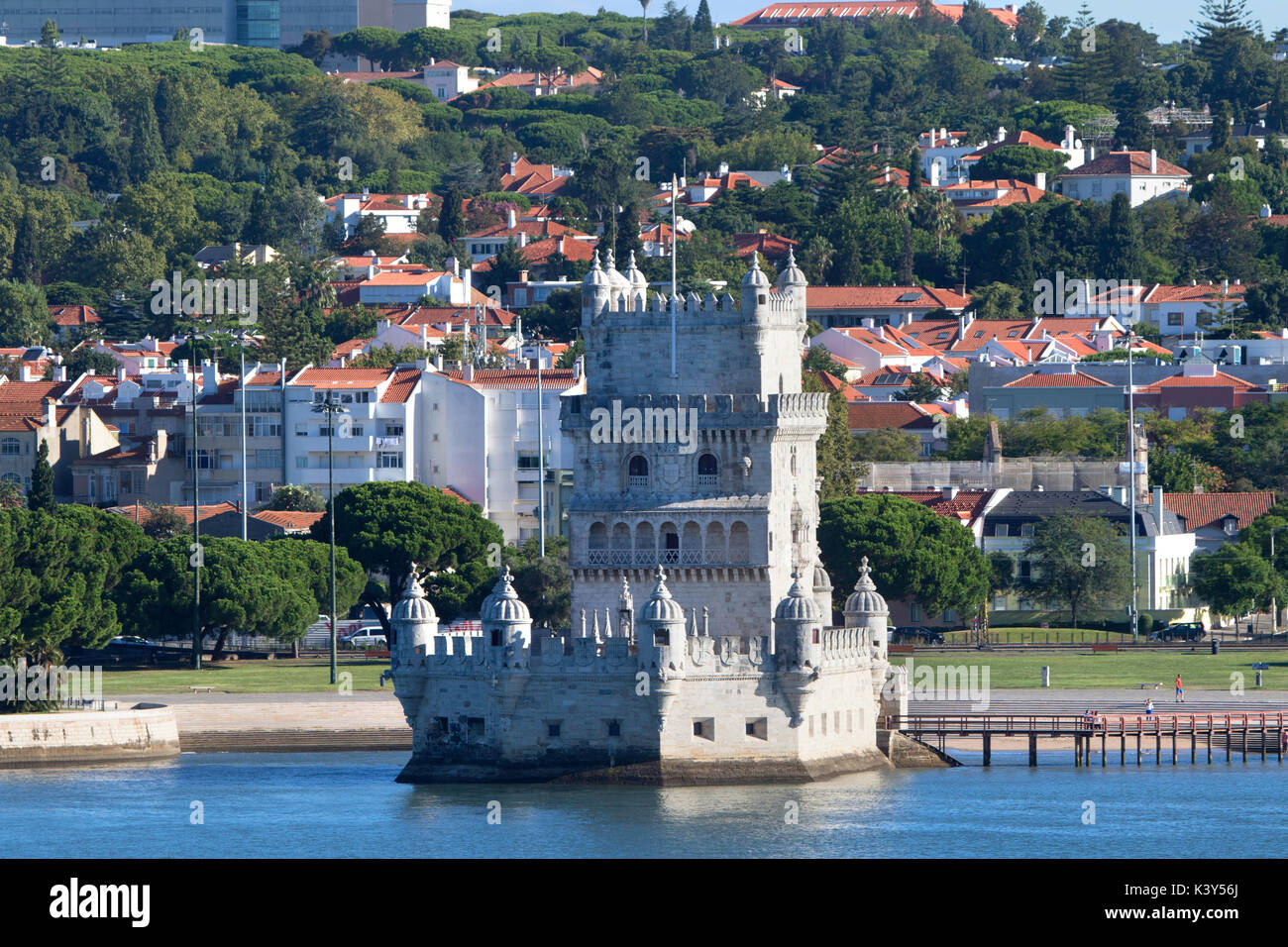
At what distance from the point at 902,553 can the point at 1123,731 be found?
42.8 m

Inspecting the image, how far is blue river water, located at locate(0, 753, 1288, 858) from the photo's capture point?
88.4m

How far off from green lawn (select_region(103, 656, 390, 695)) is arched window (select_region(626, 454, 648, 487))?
23645 mm

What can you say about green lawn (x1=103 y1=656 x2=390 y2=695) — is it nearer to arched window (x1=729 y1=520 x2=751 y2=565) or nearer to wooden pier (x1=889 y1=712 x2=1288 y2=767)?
arched window (x1=729 y1=520 x2=751 y2=565)

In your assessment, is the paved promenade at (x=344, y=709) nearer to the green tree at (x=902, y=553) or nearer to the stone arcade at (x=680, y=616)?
the stone arcade at (x=680, y=616)

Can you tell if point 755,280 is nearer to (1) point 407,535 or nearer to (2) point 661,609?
(2) point 661,609

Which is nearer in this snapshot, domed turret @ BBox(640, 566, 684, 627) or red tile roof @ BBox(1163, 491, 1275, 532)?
domed turret @ BBox(640, 566, 684, 627)

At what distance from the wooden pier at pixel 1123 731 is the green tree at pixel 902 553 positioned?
34660mm

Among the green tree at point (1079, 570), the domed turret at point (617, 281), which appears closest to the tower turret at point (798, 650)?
the domed turret at point (617, 281)

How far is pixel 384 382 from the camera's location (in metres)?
191

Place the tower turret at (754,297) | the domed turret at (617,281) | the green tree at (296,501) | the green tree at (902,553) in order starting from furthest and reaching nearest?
the green tree at (296,501), the green tree at (902,553), the domed turret at (617,281), the tower turret at (754,297)

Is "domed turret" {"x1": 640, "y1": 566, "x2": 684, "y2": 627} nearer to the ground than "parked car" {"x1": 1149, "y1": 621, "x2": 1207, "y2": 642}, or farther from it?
farther from it

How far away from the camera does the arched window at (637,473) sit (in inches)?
4099

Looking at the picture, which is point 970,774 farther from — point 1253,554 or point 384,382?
point 384,382

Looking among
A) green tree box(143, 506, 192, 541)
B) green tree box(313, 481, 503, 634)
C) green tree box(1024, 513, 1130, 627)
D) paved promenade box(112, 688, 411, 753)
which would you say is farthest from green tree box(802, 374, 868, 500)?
paved promenade box(112, 688, 411, 753)
